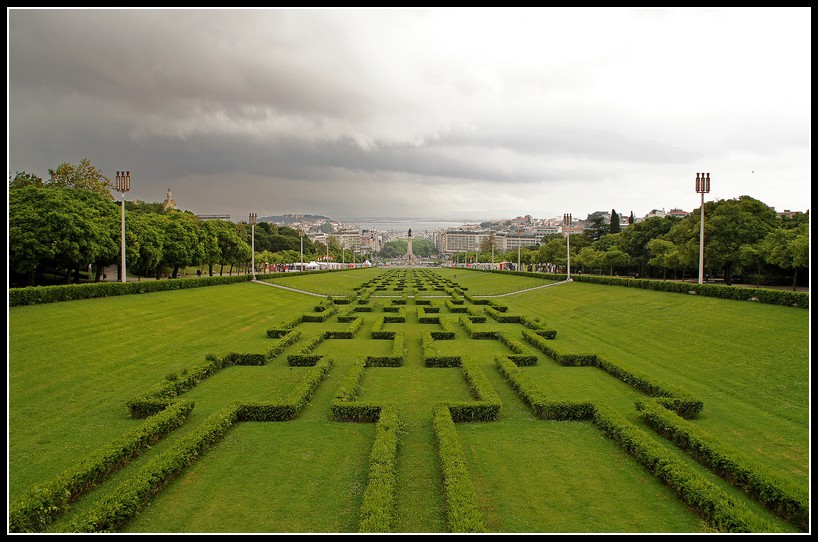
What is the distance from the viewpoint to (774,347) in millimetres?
12547

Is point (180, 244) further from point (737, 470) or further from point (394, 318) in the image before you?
point (737, 470)

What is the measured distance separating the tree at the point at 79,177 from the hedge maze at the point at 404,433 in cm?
3005

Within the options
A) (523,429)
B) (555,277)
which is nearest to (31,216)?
(523,429)

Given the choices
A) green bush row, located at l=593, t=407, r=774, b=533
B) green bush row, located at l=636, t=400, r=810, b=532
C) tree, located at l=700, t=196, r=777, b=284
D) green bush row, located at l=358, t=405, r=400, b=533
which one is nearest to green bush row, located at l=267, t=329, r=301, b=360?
green bush row, located at l=358, t=405, r=400, b=533

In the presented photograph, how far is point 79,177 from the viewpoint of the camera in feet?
117

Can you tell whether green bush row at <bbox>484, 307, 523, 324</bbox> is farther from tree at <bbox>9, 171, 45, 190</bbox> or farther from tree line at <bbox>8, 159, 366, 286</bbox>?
tree at <bbox>9, 171, 45, 190</bbox>

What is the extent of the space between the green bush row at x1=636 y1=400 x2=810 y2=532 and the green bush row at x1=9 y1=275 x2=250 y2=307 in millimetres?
20363

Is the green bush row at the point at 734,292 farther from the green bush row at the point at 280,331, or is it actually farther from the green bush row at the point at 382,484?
the green bush row at the point at 280,331

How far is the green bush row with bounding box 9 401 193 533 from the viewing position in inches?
201

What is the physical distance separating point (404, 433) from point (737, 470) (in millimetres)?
5072

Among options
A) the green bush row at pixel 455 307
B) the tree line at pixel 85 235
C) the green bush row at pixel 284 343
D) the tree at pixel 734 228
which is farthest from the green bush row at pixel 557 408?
the tree at pixel 734 228

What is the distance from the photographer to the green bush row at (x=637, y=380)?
29.6 ft

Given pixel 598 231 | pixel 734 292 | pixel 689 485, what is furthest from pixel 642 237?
pixel 689 485
